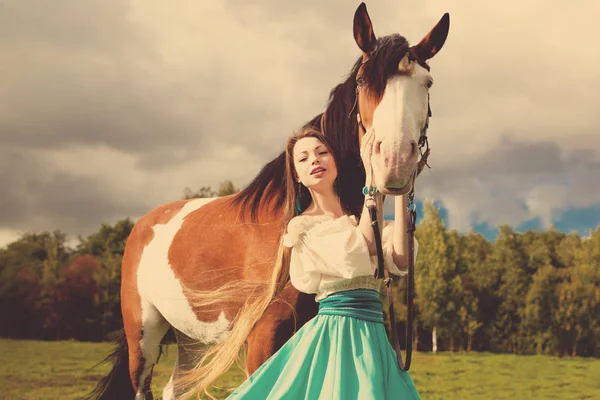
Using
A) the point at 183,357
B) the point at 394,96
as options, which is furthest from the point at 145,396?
the point at 394,96

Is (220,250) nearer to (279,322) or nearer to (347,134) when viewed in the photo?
(279,322)

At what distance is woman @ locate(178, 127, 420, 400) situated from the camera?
2.28m

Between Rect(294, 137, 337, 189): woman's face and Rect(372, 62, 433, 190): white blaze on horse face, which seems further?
Rect(294, 137, 337, 189): woman's face

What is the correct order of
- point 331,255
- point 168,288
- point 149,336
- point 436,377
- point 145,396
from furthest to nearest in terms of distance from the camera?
point 436,377, point 145,396, point 149,336, point 168,288, point 331,255

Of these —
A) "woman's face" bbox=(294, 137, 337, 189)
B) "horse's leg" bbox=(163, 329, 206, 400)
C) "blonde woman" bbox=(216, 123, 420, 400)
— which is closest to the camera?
"blonde woman" bbox=(216, 123, 420, 400)

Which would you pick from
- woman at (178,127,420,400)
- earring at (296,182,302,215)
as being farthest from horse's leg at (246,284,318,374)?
earring at (296,182,302,215)

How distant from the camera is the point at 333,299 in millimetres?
2488

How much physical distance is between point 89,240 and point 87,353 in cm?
1578

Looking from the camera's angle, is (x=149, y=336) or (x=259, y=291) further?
(x=149, y=336)

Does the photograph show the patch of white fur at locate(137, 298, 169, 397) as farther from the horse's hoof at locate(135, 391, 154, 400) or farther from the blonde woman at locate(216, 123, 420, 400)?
the blonde woman at locate(216, 123, 420, 400)

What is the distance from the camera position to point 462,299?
31.0 metres

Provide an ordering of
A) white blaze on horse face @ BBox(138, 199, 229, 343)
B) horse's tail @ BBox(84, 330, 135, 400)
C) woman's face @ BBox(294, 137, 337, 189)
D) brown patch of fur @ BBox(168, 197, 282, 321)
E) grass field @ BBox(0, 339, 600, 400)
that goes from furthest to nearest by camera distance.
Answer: grass field @ BBox(0, 339, 600, 400) < horse's tail @ BBox(84, 330, 135, 400) < white blaze on horse face @ BBox(138, 199, 229, 343) < brown patch of fur @ BBox(168, 197, 282, 321) < woman's face @ BBox(294, 137, 337, 189)

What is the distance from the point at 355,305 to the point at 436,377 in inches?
531

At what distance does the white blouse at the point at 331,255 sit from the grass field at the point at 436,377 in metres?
5.73
